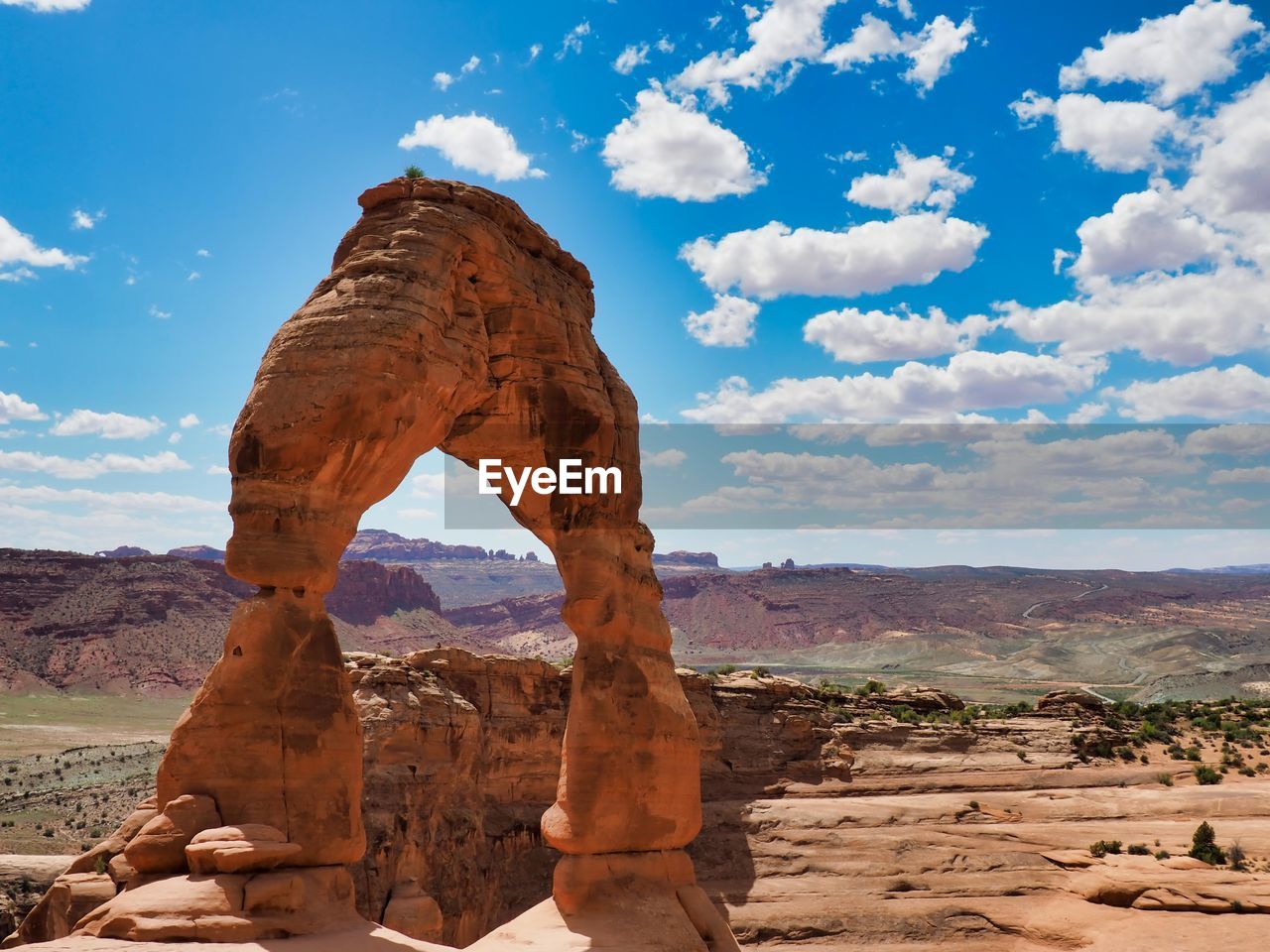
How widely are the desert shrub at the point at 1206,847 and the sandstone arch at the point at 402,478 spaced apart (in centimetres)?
1990

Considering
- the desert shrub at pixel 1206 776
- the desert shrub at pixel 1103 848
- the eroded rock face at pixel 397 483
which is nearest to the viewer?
the eroded rock face at pixel 397 483

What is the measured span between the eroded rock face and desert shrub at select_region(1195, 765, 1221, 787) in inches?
1028

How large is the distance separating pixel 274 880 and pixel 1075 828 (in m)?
27.7

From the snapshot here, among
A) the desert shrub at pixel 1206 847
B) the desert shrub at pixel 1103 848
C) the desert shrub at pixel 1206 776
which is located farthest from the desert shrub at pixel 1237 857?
the desert shrub at pixel 1206 776

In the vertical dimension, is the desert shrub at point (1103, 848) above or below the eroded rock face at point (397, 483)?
below

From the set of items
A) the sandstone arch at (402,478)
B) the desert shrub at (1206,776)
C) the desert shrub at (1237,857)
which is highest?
the sandstone arch at (402,478)

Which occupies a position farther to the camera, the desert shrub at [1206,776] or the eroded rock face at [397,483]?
the desert shrub at [1206,776]

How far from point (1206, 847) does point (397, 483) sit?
2627 cm

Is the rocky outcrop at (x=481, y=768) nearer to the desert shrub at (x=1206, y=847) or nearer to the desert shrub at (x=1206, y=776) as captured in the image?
the desert shrub at (x=1206, y=847)

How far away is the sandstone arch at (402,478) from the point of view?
12.5m

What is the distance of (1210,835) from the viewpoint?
2866cm

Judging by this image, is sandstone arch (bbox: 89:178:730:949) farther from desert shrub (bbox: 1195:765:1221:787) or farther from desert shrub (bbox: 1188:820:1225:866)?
desert shrub (bbox: 1195:765:1221:787)

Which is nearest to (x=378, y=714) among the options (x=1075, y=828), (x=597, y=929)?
(x=597, y=929)

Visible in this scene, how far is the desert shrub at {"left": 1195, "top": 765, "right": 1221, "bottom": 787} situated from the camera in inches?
1334
